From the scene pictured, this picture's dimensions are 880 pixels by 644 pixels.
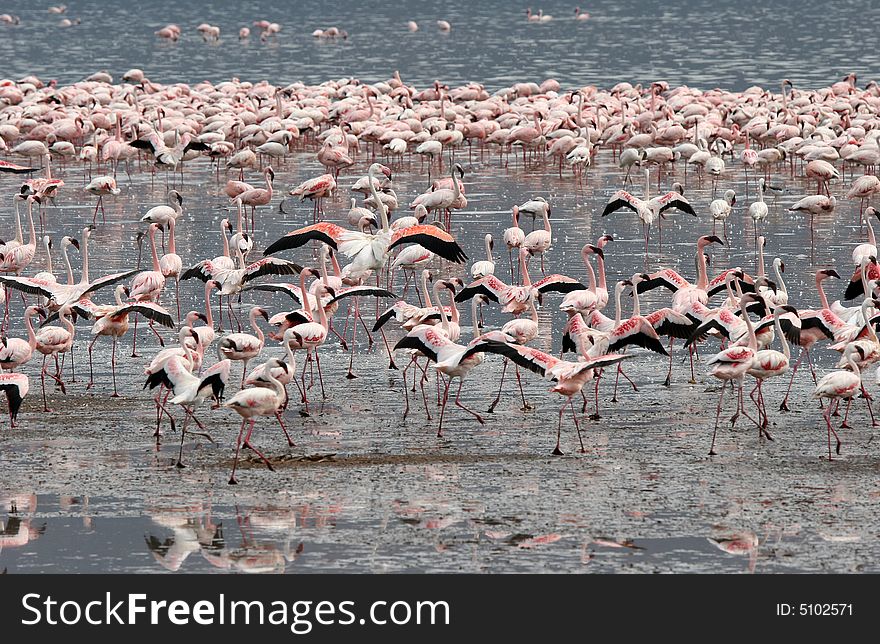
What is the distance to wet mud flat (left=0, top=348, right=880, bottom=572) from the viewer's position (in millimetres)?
7434

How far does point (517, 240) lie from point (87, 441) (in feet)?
21.2

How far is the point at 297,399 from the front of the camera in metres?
Answer: 10.8

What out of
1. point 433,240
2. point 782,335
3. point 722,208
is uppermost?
point 433,240

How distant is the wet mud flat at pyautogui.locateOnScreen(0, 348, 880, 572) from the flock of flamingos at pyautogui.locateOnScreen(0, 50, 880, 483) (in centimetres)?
21

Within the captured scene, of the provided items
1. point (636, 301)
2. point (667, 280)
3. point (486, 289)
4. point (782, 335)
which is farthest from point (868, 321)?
point (486, 289)

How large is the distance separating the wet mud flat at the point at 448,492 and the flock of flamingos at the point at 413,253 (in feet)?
0.70

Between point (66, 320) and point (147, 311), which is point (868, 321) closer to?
point (147, 311)

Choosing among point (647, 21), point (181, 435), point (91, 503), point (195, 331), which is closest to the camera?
point (91, 503)

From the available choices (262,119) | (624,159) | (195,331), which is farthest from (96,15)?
(195,331)

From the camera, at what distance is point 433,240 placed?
12484mm

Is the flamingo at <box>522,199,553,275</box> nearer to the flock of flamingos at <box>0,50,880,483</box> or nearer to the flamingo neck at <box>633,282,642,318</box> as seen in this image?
the flock of flamingos at <box>0,50,880,483</box>

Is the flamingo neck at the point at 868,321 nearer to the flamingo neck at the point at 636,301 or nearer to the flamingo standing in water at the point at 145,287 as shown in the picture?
the flamingo neck at the point at 636,301

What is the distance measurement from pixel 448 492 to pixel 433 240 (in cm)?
429

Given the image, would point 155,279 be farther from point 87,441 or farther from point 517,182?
point 517,182
